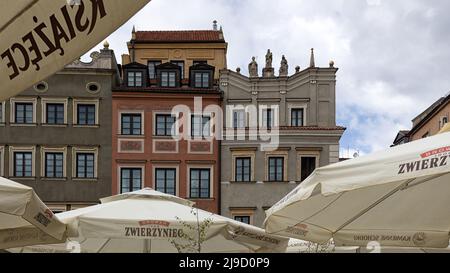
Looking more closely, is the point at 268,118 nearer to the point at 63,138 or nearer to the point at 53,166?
the point at 63,138

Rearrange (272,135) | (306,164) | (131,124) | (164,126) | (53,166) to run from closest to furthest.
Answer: (53,166), (306,164), (131,124), (164,126), (272,135)

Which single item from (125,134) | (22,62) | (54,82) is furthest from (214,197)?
(22,62)

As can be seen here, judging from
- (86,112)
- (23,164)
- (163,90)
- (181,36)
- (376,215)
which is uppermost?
(181,36)

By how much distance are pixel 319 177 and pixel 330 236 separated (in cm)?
222

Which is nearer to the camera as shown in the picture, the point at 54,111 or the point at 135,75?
the point at 54,111

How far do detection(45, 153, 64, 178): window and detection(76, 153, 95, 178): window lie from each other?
2.76 ft

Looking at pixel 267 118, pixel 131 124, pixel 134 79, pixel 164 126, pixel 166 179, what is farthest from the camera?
pixel 134 79

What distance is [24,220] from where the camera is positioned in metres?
7.83

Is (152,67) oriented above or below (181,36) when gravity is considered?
below

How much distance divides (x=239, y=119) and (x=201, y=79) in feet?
10.2

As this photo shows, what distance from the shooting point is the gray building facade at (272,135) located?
119ft

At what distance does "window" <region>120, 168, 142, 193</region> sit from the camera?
117ft

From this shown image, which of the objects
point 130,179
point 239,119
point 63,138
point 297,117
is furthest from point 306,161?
point 63,138

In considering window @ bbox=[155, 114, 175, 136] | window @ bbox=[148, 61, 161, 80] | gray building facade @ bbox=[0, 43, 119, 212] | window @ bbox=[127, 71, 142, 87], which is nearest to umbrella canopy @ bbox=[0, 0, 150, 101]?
gray building facade @ bbox=[0, 43, 119, 212]
